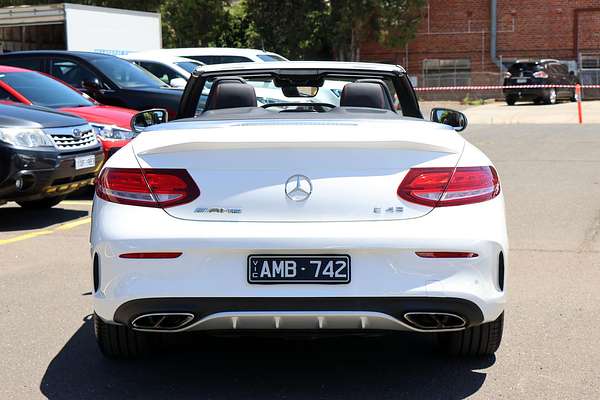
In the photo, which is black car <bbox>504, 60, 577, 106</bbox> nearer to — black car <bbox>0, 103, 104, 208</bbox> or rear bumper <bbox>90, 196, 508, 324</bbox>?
black car <bbox>0, 103, 104, 208</bbox>

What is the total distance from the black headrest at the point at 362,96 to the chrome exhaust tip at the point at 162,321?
2039 mm

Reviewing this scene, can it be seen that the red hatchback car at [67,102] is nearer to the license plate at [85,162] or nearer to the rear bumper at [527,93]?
the license plate at [85,162]

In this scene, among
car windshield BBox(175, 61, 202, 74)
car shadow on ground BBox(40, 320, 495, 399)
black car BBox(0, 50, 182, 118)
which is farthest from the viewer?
car windshield BBox(175, 61, 202, 74)

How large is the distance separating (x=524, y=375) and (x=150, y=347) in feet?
6.14

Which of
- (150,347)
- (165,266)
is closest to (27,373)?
(150,347)

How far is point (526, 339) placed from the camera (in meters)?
5.12

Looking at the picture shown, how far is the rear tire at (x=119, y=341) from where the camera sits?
454 cm

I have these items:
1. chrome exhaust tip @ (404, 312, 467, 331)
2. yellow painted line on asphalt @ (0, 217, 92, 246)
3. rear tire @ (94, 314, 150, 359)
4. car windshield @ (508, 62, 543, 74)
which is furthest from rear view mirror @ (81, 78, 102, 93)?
car windshield @ (508, 62, 543, 74)

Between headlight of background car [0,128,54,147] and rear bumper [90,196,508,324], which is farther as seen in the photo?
headlight of background car [0,128,54,147]

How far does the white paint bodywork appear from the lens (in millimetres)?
3930

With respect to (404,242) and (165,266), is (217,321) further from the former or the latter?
(404,242)

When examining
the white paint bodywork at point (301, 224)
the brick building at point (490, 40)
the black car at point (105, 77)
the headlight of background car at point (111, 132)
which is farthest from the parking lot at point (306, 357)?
the brick building at point (490, 40)

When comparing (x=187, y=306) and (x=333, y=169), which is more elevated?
(x=333, y=169)

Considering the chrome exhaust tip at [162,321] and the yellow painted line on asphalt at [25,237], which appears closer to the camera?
the chrome exhaust tip at [162,321]
